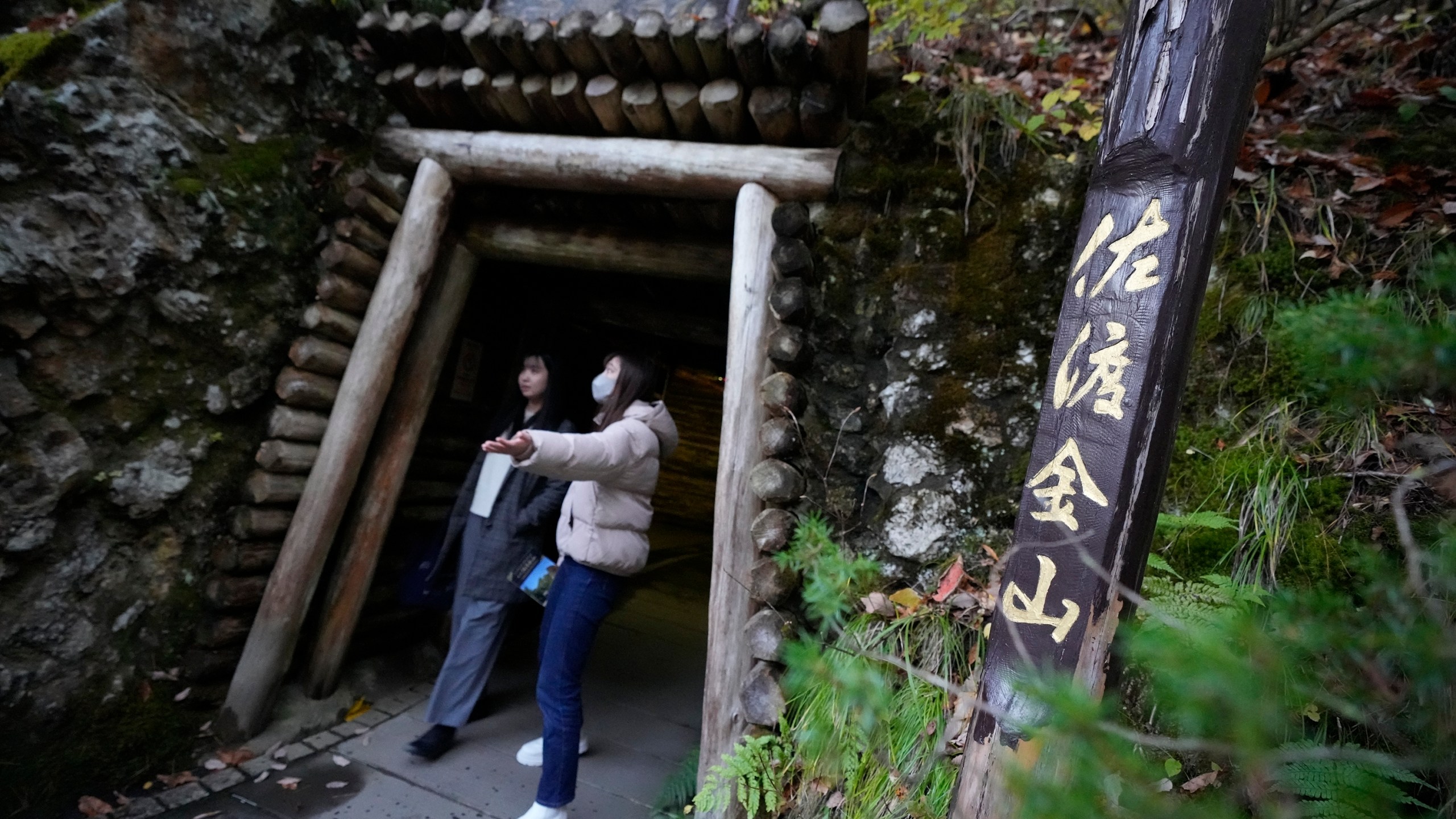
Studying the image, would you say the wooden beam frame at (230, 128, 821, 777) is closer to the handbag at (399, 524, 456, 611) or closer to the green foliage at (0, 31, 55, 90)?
the handbag at (399, 524, 456, 611)

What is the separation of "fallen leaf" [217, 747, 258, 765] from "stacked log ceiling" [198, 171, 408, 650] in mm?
475

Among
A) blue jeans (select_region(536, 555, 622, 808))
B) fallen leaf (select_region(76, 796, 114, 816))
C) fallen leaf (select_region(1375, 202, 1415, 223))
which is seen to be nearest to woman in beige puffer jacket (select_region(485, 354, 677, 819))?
blue jeans (select_region(536, 555, 622, 808))

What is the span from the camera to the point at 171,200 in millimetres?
3148

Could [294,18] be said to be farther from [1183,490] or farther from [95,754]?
[1183,490]

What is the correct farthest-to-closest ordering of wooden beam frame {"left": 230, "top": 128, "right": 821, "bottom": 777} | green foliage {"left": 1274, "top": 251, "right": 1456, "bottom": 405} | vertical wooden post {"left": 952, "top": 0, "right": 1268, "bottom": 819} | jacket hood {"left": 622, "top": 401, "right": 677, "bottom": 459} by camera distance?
jacket hood {"left": 622, "top": 401, "right": 677, "bottom": 459}, wooden beam frame {"left": 230, "top": 128, "right": 821, "bottom": 777}, vertical wooden post {"left": 952, "top": 0, "right": 1268, "bottom": 819}, green foliage {"left": 1274, "top": 251, "right": 1456, "bottom": 405}

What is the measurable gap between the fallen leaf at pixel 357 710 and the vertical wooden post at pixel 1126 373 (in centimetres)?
353

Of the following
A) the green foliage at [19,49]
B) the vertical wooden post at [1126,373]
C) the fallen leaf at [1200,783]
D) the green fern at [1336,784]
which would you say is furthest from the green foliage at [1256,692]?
the green foliage at [19,49]

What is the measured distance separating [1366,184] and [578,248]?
11.5 feet

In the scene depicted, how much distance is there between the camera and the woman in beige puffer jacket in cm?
285

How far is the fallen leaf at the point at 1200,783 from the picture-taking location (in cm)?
183

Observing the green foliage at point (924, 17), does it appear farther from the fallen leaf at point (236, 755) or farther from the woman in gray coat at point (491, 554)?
the fallen leaf at point (236, 755)

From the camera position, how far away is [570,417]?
5242mm

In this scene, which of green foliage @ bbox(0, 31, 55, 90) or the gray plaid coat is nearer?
green foliage @ bbox(0, 31, 55, 90)

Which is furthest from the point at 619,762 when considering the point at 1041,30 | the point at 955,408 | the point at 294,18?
the point at 1041,30
